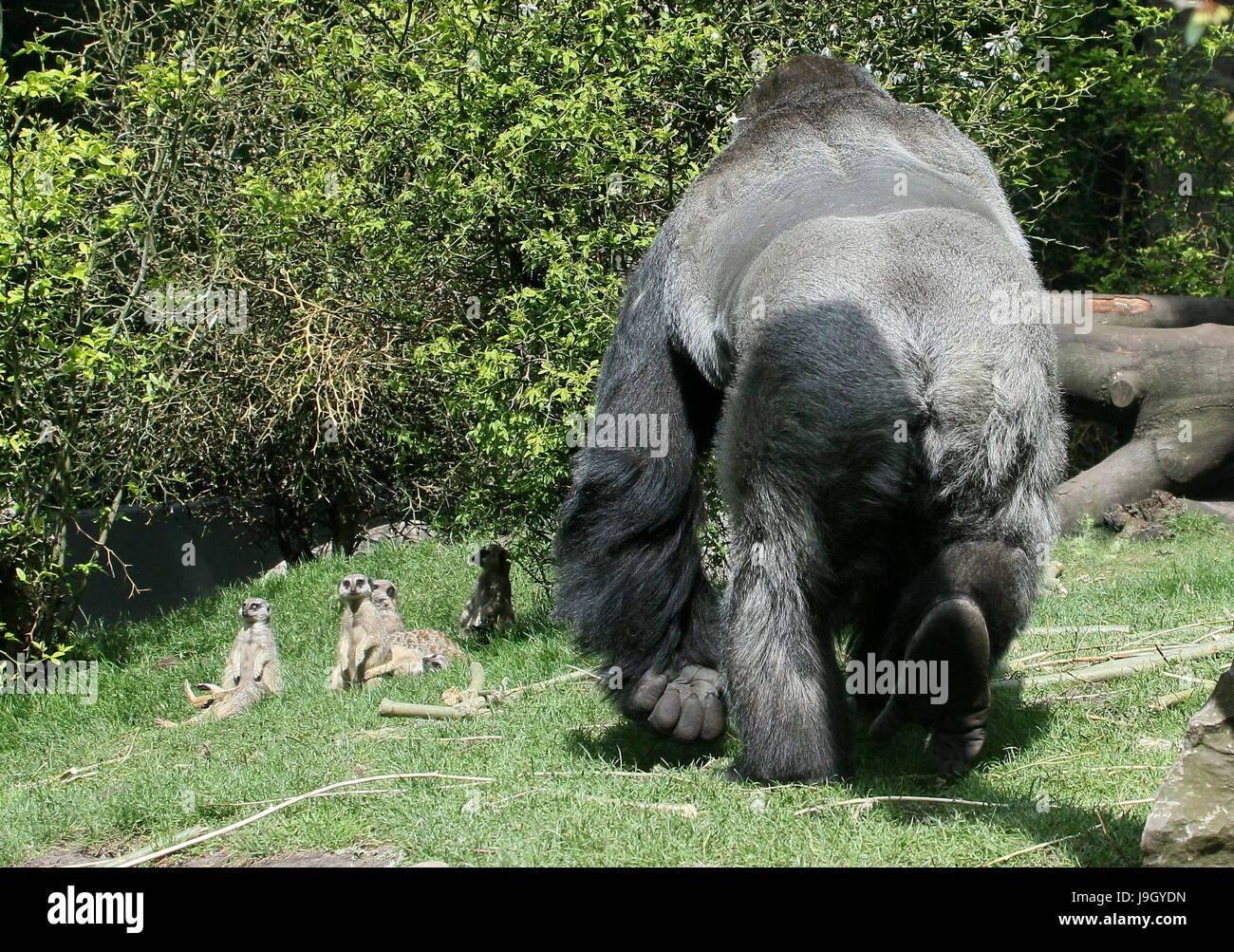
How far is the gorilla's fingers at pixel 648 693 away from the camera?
12.8 ft

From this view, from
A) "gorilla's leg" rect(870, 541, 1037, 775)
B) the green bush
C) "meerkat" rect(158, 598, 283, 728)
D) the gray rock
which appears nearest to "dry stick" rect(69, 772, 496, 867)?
"gorilla's leg" rect(870, 541, 1037, 775)

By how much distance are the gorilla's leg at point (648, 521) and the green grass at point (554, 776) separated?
1.07 feet

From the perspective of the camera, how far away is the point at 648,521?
166 inches

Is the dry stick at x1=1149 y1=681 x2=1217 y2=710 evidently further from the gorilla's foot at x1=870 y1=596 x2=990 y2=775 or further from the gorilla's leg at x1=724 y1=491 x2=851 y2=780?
the gorilla's leg at x1=724 y1=491 x2=851 y2=780

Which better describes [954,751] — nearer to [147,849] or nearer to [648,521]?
[648,521]

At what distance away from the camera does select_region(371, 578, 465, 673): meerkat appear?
5.87 meters

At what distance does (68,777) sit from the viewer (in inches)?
183

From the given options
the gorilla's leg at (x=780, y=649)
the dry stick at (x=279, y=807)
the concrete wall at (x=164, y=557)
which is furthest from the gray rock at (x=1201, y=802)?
the concrete wall at (x=164, y=557)

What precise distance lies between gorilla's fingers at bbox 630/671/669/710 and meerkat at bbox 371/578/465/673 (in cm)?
203

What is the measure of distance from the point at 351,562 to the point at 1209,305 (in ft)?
19.2

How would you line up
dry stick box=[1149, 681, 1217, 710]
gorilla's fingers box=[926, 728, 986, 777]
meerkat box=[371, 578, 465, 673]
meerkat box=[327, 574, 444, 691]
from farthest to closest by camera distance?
meerkat box=[371, 578, 465, 673], meerkat box=[327, 574, 444, 691], dry stick box=[1149, 681, 1217, 710], gorilla's fingers box=[926, 728, 986, 777]

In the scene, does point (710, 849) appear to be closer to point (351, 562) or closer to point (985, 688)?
point (985, 688)

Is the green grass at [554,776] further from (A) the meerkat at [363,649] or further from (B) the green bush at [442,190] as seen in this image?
(B) the green bush at [442,190]

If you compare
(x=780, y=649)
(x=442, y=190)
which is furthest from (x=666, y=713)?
(x=442, y=190)
